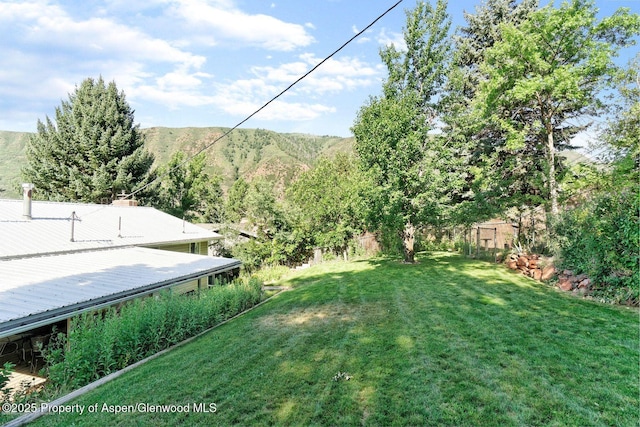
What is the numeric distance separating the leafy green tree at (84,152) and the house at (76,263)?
10309 millimetres

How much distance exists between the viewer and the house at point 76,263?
18.7ft

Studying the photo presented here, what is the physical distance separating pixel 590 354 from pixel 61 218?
1687 cm

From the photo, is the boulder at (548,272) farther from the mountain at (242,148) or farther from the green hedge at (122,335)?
the mountain at (242,148)

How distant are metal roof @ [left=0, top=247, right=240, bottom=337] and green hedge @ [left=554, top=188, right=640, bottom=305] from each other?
35.3 feet

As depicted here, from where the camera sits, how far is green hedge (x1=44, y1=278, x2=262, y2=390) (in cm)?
484

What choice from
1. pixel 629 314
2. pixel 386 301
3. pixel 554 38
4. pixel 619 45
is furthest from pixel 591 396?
pixel 619 45

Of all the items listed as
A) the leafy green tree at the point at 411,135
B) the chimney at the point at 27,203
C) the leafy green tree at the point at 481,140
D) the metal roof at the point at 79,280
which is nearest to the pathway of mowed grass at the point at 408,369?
the metal roof at the point at 79,280

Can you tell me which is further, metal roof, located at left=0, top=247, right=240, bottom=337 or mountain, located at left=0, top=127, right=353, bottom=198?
mountain, located at left=0, top=127, right=353, bottom=198

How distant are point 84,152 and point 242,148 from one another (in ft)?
290

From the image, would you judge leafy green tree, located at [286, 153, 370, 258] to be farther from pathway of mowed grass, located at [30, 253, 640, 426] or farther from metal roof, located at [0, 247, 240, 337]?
pathway of mowed grass, located at [30, 253, 640, 426]

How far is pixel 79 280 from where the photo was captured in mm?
7352

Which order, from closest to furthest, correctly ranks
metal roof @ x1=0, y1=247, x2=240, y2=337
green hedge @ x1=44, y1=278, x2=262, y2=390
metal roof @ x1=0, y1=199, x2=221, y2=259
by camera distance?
green hedge @ x1=44, y1=278, x2=262, y2=390 < metal roof @ x1=0, y1=247, x2=240, y2=337 < metal roof @ x1=0, y1=199, x2=221, y2=259

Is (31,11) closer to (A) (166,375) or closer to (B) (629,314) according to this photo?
(A) (166,375)

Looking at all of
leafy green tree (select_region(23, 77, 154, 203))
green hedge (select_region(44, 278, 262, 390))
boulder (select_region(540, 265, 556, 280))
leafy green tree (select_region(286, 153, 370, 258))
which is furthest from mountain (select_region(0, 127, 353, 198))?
green hedge (select_region(44, 278, 262, 390))
